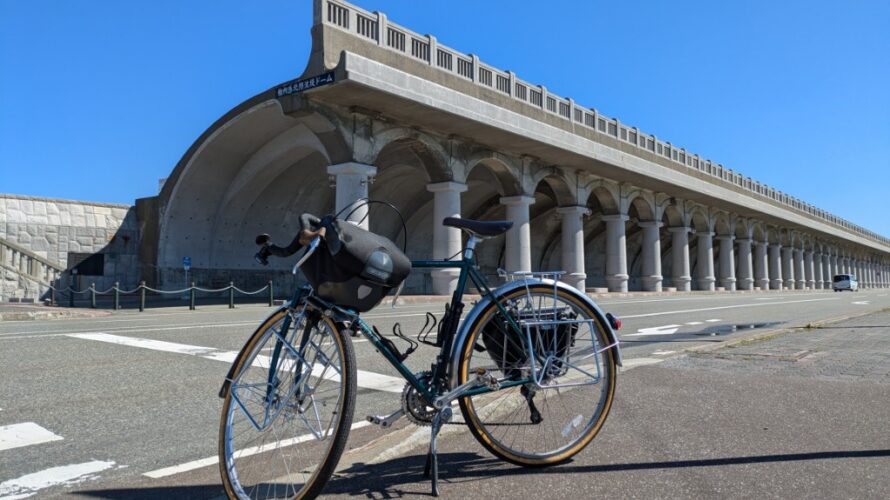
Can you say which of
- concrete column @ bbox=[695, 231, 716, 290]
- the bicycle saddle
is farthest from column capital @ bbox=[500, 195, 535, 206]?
the bicycle saddle

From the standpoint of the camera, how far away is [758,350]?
768cm

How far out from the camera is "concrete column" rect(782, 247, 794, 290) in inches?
2487

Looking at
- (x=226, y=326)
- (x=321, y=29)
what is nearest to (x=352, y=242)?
(x=226, y=326)

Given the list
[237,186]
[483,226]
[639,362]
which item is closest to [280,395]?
[483,226]

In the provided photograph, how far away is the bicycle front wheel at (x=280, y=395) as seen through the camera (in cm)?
269

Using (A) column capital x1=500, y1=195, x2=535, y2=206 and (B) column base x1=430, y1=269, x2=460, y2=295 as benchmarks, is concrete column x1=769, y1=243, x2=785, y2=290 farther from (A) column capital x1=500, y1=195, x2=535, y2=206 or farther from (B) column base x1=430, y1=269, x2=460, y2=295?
(B) column base x1=430, y1=269, x2=460, y2=295

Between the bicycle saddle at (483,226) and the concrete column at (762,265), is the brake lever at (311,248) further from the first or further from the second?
the concrete column at (762,265)

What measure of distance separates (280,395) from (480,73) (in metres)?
23.1

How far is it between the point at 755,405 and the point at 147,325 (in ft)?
38.3

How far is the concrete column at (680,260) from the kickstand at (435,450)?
4125 centimetres

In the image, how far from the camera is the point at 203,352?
8305mm

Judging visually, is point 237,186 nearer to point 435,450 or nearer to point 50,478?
point 50,478

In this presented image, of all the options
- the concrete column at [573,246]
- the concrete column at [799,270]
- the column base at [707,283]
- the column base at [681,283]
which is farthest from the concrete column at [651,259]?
the concrete column at [799,270]

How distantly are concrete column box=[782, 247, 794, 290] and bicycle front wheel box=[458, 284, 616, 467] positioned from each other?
67904 mm
